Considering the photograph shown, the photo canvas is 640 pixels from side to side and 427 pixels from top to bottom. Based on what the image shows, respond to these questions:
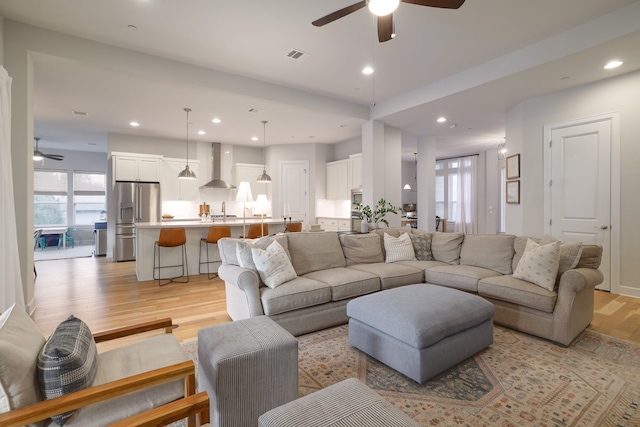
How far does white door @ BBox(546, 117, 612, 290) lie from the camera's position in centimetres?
421

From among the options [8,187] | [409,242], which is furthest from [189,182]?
[409,242]

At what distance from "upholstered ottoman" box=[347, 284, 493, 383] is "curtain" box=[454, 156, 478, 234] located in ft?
26.3

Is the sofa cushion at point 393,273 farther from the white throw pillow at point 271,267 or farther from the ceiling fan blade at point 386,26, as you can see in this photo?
the ceiling fan blade at point 386,26

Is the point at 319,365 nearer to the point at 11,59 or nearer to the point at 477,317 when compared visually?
the point at 477,317

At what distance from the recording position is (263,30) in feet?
11.1

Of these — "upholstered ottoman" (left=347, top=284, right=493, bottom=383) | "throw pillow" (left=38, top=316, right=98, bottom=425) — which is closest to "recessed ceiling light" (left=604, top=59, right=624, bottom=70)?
"upholstered ottoman" (left=347, top=284, right=493, bottom=383)

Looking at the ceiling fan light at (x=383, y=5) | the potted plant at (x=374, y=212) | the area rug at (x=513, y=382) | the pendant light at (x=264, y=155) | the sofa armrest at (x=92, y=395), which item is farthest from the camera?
the pendant light at (x=264, y=155)

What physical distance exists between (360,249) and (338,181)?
452cm

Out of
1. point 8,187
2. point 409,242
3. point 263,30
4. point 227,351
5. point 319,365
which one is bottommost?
point 319,365

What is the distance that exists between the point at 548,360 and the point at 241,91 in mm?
4852

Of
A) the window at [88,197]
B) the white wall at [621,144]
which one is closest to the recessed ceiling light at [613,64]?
the white wall at [621,144]

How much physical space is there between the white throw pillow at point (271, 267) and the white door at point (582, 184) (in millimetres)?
4356

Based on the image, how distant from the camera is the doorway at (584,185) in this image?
4168mm

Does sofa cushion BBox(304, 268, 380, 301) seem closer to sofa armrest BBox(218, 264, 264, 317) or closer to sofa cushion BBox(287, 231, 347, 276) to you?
sofa cushion BBox(287, 231, 347, 276)
